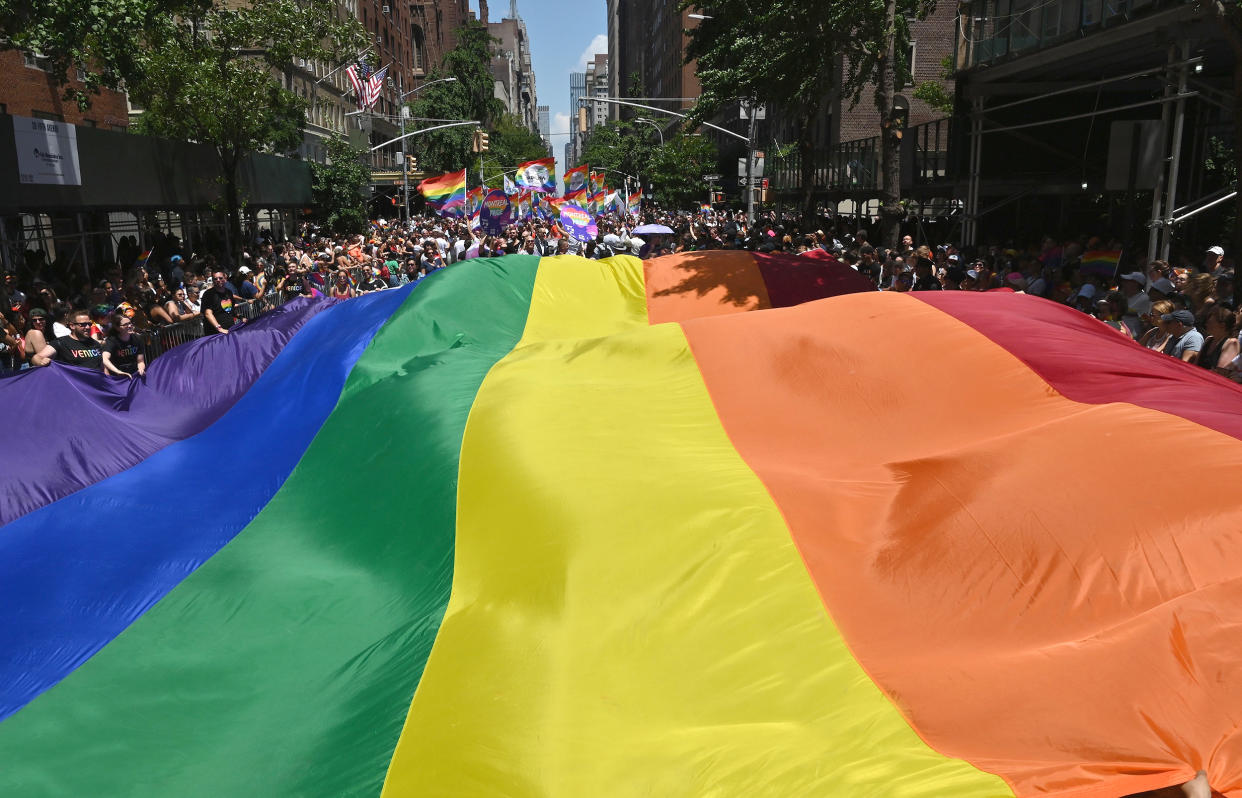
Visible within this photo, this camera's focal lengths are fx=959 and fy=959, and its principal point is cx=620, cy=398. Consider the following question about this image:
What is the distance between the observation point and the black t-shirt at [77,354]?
34.4 feet

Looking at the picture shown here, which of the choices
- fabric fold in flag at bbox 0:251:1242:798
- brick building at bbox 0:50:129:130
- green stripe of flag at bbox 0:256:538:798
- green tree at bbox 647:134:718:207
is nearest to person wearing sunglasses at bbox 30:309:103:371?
fabric fold in flag at bbox 0:251:1242:798

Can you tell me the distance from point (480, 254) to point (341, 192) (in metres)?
23.9

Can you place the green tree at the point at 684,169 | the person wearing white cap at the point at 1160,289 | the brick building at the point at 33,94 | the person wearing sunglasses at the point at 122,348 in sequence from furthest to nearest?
the green tree at the point at 684,169 < the brick building at the point at 33,94 < the person wearing sunglasses at the point at 122,348 < the person wearing white cap at the point at 1160,289

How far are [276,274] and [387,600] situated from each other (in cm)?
1819

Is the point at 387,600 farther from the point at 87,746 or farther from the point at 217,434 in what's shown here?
the point at 217,434

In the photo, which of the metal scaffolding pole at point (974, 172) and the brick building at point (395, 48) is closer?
the metal scaffolding pole at point (974, 172)

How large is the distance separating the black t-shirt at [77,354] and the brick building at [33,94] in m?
17.8

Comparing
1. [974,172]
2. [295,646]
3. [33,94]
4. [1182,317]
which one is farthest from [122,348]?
[33,94]

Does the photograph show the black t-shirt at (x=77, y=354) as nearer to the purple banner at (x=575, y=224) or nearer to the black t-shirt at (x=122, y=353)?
the black t-shirt at (x=122, y=353)

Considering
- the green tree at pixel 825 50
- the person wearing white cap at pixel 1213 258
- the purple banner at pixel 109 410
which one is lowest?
the purple banner at pixel 109 410

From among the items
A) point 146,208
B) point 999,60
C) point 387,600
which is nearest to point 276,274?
point 146,208

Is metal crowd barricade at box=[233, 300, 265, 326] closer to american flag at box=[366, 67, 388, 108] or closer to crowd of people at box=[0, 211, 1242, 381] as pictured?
crowd of people at box=[0, 211, 1242, 381]

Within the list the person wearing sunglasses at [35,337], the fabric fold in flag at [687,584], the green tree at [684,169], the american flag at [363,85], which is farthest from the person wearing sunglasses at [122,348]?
the green tree at [684,169]

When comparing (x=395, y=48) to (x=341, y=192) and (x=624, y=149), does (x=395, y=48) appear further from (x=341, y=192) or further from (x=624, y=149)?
(x=341, y=192)
